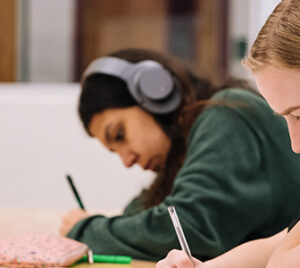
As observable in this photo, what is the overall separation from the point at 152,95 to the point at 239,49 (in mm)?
1460

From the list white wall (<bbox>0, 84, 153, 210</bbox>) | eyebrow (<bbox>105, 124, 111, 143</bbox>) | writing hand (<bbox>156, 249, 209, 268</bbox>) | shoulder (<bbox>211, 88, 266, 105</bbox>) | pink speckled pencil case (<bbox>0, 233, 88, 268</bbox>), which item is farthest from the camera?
white wall (<bbox>0, 84, 153, 210</bbox>)

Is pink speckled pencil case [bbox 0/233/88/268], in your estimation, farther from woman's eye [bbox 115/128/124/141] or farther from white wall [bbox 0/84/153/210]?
white wall [bbox 0/84/153/210]

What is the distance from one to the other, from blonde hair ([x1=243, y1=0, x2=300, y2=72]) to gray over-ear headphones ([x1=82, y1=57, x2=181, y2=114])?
0.63m

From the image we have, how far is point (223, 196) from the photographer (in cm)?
110

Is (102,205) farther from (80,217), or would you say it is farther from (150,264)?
(150,264)

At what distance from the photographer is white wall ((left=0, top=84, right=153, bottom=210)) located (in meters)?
2.54

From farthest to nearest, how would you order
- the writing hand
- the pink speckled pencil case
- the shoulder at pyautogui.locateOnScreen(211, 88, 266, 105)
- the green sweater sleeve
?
the shoulder at pyautogui.locateOnScreen(211, 88, 266, 105) < the green sweater sleeve < the pink speckled pencil case < the writing hand

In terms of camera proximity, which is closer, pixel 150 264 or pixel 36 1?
pixel 150 264

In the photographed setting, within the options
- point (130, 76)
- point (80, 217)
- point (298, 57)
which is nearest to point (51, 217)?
point (80, 217)

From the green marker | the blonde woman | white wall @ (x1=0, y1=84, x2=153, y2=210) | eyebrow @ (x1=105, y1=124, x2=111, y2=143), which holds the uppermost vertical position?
the blonde woman

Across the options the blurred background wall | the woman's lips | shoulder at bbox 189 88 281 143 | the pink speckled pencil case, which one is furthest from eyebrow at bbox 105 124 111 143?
the blurred background wall

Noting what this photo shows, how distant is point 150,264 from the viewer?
1.08m

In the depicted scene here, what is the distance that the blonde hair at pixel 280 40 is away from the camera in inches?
25.5

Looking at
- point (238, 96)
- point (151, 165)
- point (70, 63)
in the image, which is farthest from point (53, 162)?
point (238, 96)
